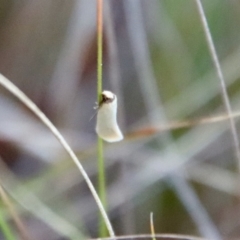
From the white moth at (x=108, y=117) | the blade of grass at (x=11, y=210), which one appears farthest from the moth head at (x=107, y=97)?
the blade of grass at (x=11, y=210)

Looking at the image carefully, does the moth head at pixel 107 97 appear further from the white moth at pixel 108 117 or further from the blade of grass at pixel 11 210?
the blade of grass at pixel 11 210

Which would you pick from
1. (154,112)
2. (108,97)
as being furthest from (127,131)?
(108,97)

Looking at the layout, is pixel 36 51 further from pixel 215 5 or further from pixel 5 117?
pixel 215 5

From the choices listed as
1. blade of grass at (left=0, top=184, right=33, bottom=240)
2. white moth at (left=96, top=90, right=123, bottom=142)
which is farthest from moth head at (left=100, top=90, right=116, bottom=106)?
blade of grass at (left=0, top=184, right=33, bottom=240)

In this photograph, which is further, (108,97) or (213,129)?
(213,129)

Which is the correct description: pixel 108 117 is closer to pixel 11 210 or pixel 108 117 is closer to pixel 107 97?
pixel 107 97

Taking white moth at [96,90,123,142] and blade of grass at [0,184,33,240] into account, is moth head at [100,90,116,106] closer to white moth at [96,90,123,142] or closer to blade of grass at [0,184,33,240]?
white moth at [96,90,123,142]

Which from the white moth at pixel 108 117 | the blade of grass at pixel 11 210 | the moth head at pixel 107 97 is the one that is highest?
the moth head at pixel 107 97

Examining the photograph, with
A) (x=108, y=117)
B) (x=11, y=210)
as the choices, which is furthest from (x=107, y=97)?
(x=11, y=210)
